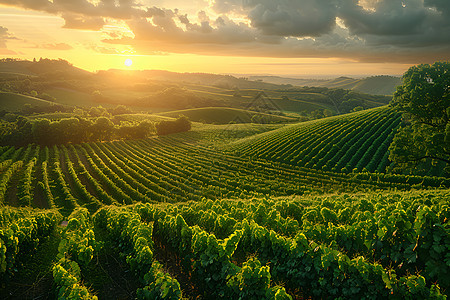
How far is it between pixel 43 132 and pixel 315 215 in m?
84.0

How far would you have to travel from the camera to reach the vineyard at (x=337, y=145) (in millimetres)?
42500

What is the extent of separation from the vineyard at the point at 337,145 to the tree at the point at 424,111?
10703mm

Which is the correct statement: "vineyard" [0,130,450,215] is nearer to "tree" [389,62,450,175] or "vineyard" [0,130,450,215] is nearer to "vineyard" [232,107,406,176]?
"vineyard" [232,107,406,176]

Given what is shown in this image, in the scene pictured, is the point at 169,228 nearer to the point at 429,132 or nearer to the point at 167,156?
the point at 429,132

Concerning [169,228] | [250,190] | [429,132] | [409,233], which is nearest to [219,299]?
[169,228]

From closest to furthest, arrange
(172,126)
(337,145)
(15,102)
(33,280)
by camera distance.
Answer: (33,280) < (337,145) < (172,126) < (15,102)

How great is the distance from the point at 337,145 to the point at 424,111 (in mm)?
22295

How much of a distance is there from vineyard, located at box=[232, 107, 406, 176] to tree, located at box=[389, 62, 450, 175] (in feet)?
35.1

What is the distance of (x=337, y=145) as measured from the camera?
5006 centimetres

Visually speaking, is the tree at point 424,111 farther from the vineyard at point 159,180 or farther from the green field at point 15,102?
the green field at point 15,102

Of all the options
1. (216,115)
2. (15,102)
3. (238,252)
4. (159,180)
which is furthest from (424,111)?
(15,102)

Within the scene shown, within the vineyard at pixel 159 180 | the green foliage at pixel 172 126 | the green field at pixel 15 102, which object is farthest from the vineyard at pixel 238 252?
the green field at pixel 15 102

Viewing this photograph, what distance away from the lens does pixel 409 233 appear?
31.6 ft

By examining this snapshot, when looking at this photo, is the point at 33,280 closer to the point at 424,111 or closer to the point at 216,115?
the point at 424,111
